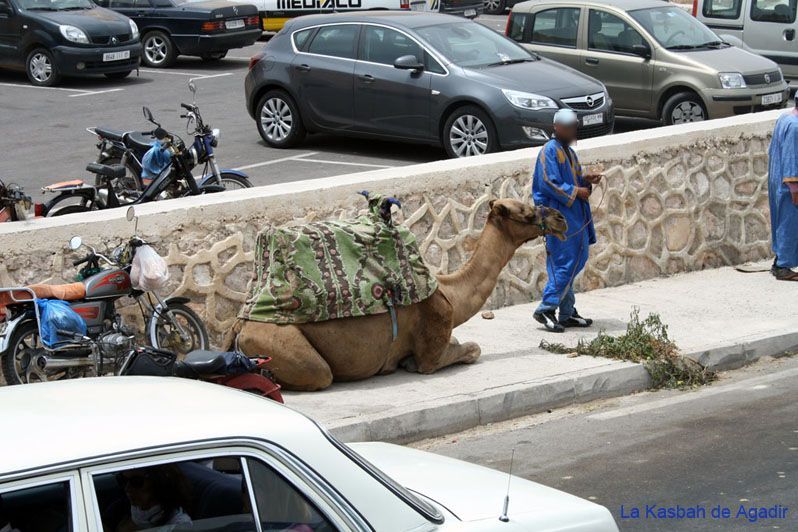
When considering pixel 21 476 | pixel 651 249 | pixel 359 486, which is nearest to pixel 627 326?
pixel 651 249

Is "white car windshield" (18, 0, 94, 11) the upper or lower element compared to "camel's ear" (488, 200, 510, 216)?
upper

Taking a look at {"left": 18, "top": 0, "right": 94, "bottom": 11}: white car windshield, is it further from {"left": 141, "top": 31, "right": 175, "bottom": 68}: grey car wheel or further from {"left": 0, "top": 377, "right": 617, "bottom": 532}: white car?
{"left": 0, "top": 377, "right": 617, "bottom": 532}: white car

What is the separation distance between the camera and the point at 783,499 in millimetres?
6633

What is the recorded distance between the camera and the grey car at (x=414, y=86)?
50.3ft

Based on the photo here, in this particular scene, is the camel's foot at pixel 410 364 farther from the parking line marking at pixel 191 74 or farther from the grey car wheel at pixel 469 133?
the parking line marking at pixel 191 74

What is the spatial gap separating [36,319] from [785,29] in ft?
54.5

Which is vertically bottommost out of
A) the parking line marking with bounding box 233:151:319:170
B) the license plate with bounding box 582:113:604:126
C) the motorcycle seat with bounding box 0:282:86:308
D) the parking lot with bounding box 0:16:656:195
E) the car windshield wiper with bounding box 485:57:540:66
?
the parking lot with bounding box 0:16:656:195

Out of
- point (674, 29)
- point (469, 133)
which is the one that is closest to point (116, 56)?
point (469, 133)

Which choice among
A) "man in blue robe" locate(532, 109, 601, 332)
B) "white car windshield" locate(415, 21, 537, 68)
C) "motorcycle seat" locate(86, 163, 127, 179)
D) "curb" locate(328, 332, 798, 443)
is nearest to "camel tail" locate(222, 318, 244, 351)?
"curb" locate(328, 332, 798, 443)

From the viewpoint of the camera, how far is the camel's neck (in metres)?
8.88

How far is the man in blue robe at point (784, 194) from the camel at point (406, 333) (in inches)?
125

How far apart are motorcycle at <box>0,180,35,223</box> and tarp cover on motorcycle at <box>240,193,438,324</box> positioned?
1.74 metres

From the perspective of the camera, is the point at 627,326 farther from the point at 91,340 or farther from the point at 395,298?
the point at 91,340

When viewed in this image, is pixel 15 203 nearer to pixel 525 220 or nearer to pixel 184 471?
pixel 525 220
